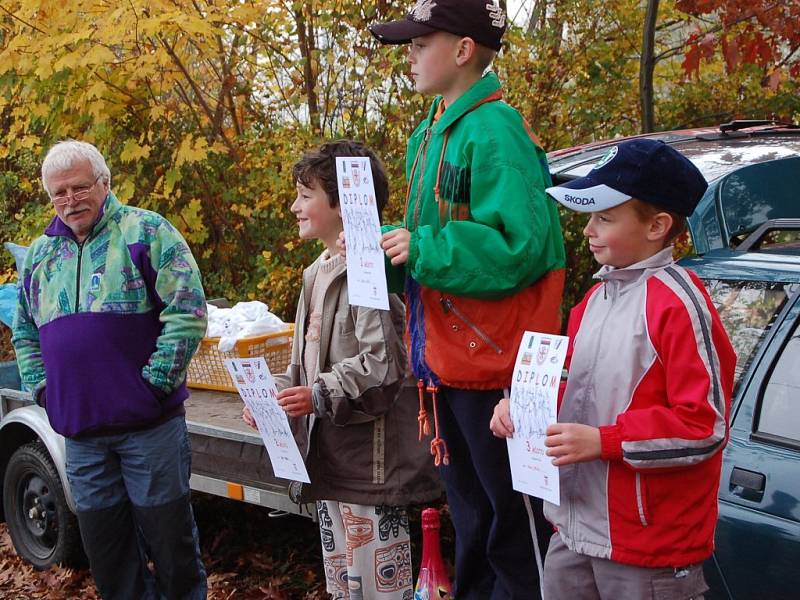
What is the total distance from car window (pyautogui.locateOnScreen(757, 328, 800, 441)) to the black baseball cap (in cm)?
124

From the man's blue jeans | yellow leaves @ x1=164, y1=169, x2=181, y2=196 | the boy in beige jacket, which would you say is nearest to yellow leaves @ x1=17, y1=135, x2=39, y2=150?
yellow leaves @ x1=164, y1=169, x2=181, y2=196

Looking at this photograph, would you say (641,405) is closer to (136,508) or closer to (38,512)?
(136,508)

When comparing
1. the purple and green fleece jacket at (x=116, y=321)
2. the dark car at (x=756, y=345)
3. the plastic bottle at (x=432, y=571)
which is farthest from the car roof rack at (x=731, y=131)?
the purple and green fleece jacket at (x=116, y=321)

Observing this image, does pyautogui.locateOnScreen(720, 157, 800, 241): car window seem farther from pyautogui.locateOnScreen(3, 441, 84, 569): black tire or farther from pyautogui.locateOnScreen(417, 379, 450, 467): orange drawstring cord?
pyautogui.locateOnScreen(3, 441, 84, 569): black tire

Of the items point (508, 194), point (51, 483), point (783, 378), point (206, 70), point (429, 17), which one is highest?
point (206, 70)

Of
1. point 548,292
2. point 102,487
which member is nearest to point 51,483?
point 102,487

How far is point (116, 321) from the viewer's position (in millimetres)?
3773

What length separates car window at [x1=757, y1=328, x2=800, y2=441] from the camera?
9.05 ft

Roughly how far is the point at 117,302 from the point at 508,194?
1.73 metres

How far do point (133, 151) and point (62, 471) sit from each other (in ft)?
10.7

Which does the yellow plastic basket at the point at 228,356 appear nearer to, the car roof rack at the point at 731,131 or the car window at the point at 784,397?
the car roof rack at the point at 731,131

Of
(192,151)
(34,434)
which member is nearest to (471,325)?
(34,434)

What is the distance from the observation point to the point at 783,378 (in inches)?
111

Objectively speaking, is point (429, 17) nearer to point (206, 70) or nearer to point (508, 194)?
point (508, 194)
